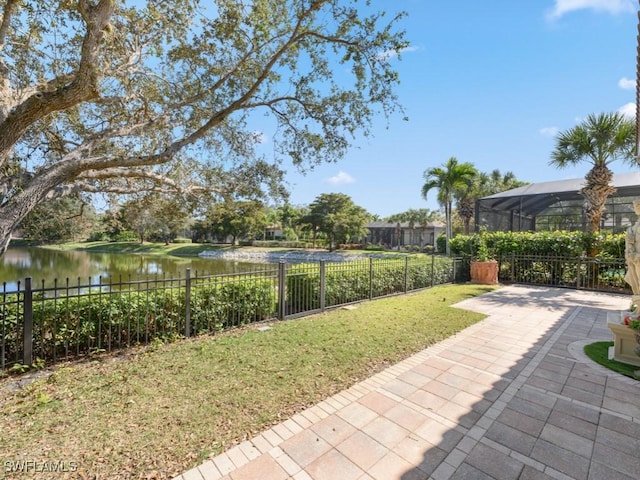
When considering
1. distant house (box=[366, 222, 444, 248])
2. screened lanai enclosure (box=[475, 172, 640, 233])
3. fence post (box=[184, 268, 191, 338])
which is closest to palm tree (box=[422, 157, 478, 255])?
screened lanai enclosure (box=[475, 172, 640, 233])

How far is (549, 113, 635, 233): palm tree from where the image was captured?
1022cm

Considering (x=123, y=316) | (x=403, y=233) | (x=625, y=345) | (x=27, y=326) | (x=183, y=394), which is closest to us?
(x=183, y=394)

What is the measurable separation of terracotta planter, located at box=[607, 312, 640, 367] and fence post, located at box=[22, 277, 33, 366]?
7708mm

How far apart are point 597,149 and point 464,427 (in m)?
13.1

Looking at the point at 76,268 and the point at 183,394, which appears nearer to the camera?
Answer: the point at 183,394

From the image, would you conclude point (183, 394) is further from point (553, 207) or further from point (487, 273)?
point (553, 207)

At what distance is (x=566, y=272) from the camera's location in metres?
10.7

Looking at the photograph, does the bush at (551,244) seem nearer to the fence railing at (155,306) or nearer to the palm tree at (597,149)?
the palm tree at (597,149)

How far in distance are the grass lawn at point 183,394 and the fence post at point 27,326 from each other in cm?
34

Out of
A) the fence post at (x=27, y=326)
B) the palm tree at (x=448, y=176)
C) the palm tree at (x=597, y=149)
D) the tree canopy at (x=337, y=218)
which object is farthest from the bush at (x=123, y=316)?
the tree canopy at (x=337, y=218)

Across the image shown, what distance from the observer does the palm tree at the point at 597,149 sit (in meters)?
10.2

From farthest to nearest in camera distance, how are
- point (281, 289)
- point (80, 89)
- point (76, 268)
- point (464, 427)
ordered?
point (76, 268), point (281, 289), point (80, 89), point (464, 427)

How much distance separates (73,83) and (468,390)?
18.6ft

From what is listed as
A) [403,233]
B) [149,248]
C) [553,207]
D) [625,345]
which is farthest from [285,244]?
[625,345]
